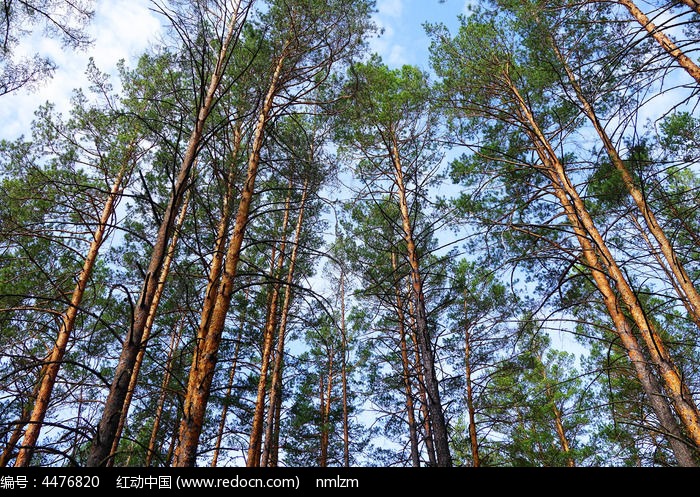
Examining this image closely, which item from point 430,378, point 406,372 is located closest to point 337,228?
point 430,378

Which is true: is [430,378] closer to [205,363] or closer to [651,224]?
[205,363]

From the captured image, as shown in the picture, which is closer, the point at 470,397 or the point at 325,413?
the point at 470,397

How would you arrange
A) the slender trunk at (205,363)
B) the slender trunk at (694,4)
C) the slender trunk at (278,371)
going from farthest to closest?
1. the slender trunk at (278,371)
2. the slender trunk at (694,4)
3. the slender trunk at (205,363)

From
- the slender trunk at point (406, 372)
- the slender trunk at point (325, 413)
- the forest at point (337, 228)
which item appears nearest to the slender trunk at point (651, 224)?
the forest at point (337, 228)

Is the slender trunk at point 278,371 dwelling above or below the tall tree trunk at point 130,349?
above

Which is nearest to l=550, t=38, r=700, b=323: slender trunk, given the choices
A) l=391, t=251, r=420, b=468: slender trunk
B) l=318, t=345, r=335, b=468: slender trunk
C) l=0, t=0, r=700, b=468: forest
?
l=0, t=0, r=700, b=468: forest

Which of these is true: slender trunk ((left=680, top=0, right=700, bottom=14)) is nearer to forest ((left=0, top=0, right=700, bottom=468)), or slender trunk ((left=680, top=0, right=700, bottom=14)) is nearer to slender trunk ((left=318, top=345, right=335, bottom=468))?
forest ((left=0, top=0, right=700, bottom=468))

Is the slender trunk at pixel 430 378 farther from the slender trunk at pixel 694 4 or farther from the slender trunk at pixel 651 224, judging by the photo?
the slender trunk at pixel 694 4

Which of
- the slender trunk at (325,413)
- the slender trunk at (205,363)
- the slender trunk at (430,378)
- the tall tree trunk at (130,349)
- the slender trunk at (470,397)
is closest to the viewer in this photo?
the tall tree trunk at (130,349)

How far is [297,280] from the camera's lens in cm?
1095

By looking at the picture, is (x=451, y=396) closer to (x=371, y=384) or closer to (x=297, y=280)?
(x=371, y=384)
